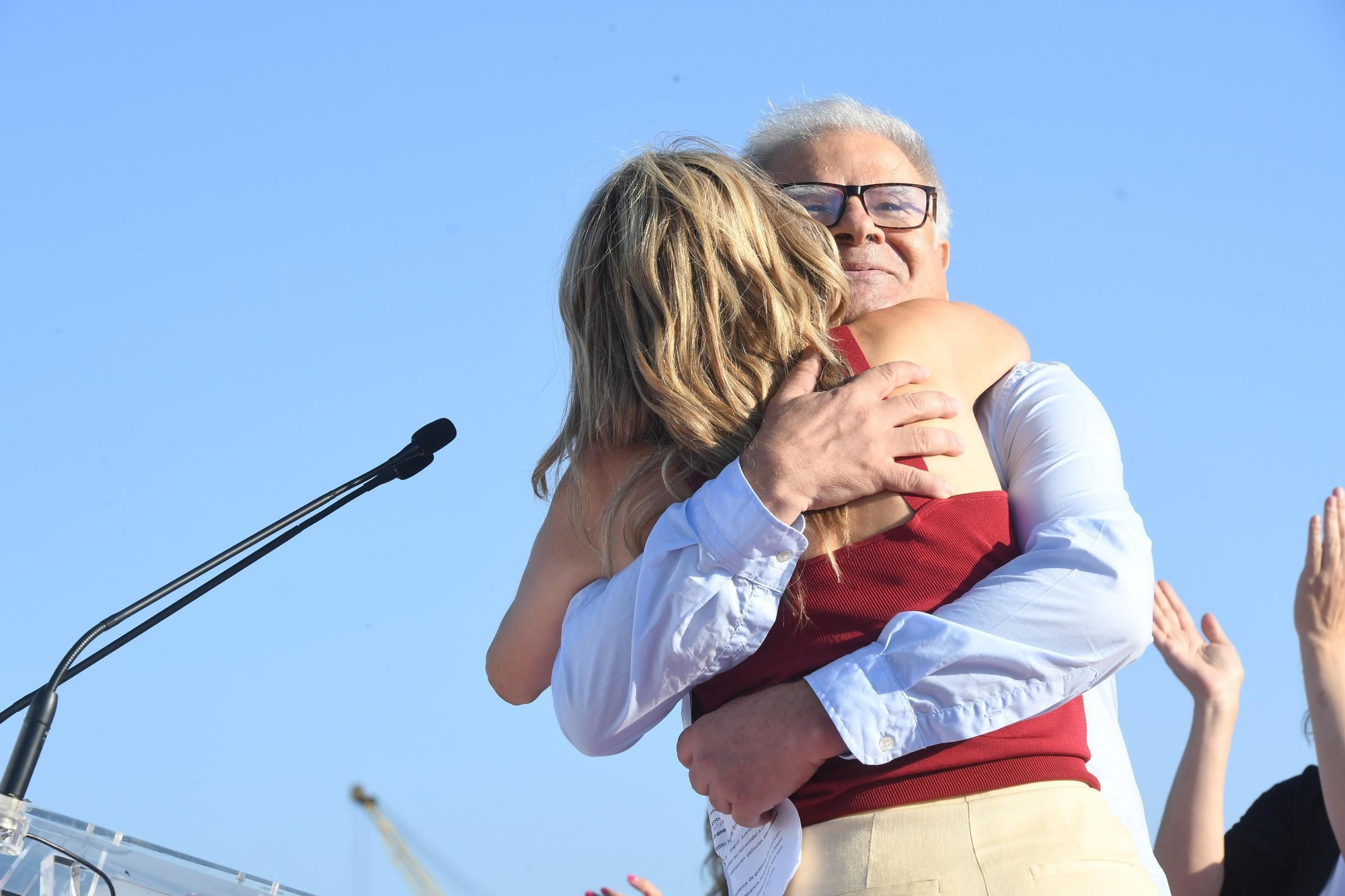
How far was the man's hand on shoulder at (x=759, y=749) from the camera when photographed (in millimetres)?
1684

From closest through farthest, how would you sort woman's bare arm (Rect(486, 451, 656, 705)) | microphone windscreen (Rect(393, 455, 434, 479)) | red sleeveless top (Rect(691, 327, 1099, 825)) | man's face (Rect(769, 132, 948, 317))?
red sleeveless top (Rect(691, 327, 1099, 825)) < woman's bare arm (Rect(486, 451, 656, 705)) < microphone windscreen (Rect(393, 455, 434, 479)) < man's face (Rect(769, 132, 948, 317))

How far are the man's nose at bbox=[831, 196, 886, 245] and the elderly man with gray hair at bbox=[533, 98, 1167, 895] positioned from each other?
952 millimetres

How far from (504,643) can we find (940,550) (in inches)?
32.2

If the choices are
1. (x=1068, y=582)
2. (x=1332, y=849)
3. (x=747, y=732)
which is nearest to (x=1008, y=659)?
(x=1068, y=582)

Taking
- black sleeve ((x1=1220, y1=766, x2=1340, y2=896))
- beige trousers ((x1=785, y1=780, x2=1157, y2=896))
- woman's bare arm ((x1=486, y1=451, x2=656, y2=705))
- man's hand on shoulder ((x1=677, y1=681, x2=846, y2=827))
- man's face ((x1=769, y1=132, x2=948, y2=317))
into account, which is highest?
man's face ((x1=769, y1=132, x2=948, y2=317))

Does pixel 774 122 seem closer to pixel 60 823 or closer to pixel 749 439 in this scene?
pixel 749 439

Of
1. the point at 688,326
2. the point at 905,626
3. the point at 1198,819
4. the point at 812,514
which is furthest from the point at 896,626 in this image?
the point at 1198,819

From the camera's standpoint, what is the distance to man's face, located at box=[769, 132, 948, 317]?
2898 mm

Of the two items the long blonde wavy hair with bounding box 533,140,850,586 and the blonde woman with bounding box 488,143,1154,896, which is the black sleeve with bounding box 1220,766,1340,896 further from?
the long blonde wavy hair with bounding box 533,140,850,586

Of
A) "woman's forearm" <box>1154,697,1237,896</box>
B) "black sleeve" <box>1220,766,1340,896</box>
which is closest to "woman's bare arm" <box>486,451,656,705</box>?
"woman's forearm" <box>1154,697,1237,896</box>

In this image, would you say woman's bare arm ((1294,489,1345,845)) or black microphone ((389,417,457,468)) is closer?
black microphone ((389,417,457,468))

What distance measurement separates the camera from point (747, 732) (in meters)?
1.76

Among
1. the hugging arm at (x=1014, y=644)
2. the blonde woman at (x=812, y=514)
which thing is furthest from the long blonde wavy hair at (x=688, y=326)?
the hugging arm at (x=1014, y=644)

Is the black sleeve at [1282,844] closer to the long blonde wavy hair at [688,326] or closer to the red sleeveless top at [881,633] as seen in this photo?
the red sleeveless top at [881,633]
